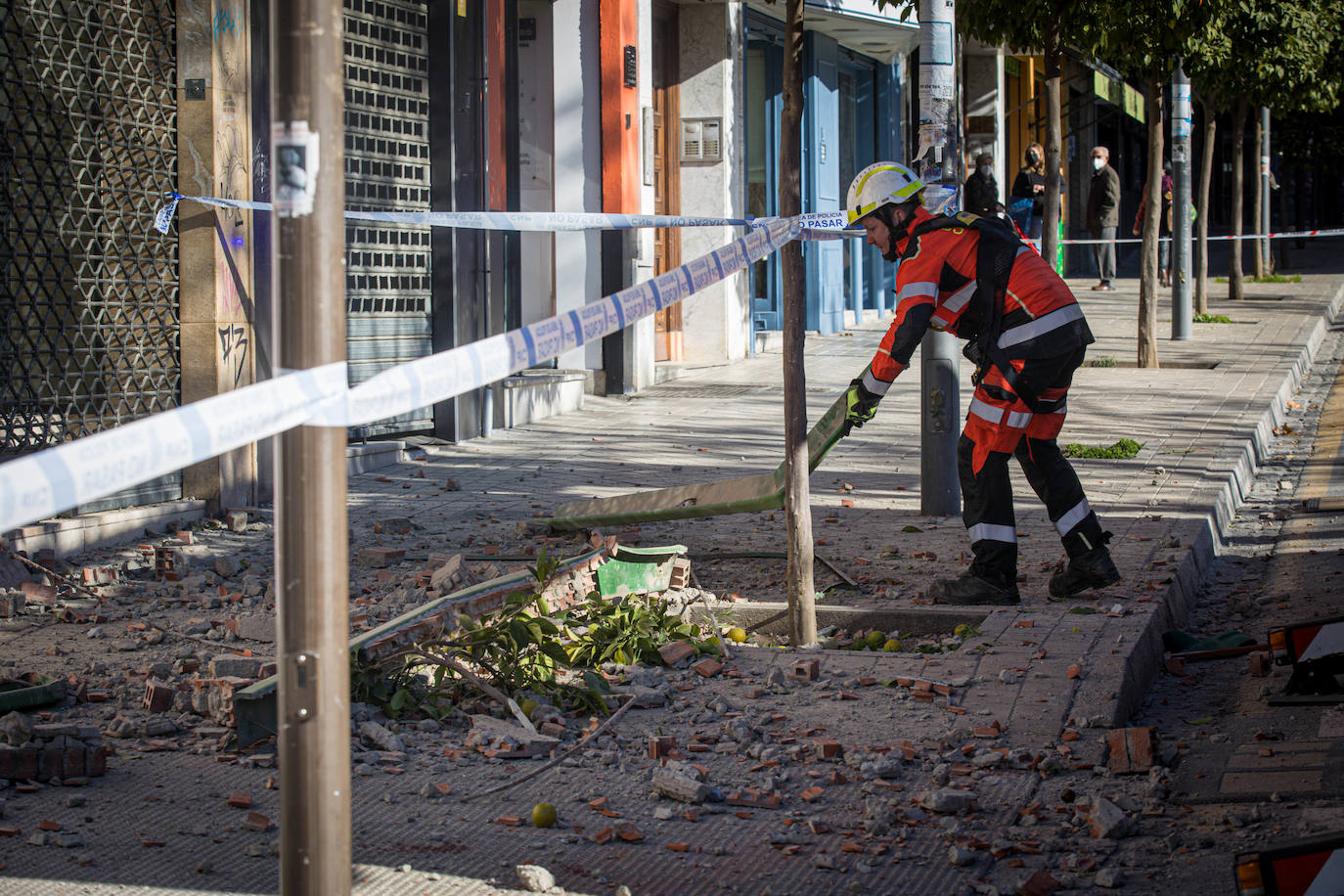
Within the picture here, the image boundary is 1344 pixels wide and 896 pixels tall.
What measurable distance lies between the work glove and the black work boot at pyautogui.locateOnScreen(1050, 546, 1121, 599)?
3.72ft

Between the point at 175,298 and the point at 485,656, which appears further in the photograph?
the point at 175,298

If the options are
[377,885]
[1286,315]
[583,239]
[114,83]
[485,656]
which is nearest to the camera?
[377,885]

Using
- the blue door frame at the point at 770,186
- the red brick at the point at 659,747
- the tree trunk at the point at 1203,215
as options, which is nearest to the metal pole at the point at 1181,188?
the tree trunk at the point at 1203,215

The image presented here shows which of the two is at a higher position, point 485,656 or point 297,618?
point 297,618

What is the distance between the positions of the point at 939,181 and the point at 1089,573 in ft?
7.48

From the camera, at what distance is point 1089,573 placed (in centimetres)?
608

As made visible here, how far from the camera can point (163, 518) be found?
26.1ft

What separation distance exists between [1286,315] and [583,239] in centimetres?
1144

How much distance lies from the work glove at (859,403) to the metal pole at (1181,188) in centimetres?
1128

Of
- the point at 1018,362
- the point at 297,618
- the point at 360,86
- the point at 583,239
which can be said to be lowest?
the point at 297,618

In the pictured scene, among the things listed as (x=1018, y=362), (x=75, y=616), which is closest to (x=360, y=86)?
(x=75, y=616)

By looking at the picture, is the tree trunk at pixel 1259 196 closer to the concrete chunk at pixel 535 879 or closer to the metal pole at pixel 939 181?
the metal pole at pixel 939 181

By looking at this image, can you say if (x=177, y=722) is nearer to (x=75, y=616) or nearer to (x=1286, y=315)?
(x=75, y=616)

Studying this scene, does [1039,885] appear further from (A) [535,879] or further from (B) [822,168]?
(B) [822,168]
